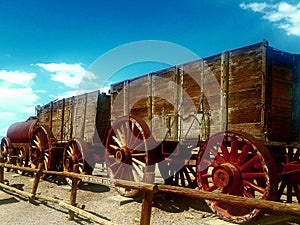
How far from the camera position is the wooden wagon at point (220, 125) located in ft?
20.4

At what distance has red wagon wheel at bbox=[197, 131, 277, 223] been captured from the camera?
18.6ft

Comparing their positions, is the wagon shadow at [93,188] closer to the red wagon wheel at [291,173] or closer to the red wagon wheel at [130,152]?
the red wagon wheel at [130,152]

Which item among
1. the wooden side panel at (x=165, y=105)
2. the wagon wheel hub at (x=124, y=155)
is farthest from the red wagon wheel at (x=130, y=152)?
the wooden side panel at (x=165, y=105)

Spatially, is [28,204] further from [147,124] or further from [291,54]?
[291,54]

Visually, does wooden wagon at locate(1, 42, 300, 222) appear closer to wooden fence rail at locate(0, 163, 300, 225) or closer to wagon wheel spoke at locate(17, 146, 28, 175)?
wooden fence rail at locate(0, 163, 300, 225)

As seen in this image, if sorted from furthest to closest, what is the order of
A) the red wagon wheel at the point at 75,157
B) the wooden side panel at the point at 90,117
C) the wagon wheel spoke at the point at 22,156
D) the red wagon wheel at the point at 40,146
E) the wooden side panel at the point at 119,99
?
the wagon wheel spoke at the point at 22,156 < the red wagon wheel at the point at 40,146 < the wooden side panel at the point at 90,117 < the red wagon wheel at the point at 75,157 < the wooden side panel at the point at 119,99

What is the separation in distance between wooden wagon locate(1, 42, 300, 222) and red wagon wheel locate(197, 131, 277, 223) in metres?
0.02

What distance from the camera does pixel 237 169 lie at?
620cm

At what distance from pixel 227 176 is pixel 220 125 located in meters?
1.22

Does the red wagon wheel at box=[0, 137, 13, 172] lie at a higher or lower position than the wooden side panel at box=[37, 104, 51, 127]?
lower

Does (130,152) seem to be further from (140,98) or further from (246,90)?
(246,90)

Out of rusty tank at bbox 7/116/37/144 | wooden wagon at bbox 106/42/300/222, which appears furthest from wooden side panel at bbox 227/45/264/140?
rusty tank at bbox 7/116/37/144

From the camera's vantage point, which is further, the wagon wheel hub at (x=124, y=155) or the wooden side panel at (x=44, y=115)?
the wooden side panel at (x=44, y=115)

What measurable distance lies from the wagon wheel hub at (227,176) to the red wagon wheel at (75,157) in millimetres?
5953
